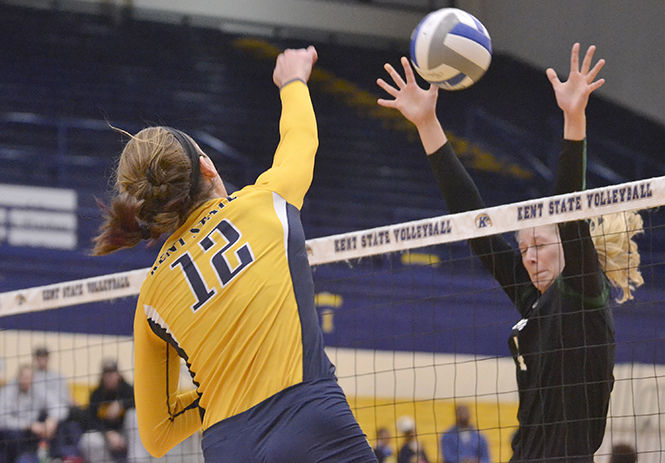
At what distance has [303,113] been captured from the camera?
2705 mm

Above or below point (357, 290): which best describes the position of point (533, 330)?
below

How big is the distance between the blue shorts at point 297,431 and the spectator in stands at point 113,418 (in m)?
4.99

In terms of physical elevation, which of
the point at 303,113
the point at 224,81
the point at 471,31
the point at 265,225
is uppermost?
the point at 224,81

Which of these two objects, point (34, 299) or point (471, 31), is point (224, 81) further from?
point (471, 31)

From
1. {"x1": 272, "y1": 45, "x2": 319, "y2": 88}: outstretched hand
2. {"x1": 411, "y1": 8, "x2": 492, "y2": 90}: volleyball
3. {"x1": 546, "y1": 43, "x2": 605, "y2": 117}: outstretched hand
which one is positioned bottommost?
{"x1": 272, "y1": 45, "x2": 319, "y2": 88}: outstretched hand

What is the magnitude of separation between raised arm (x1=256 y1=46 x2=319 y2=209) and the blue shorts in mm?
524

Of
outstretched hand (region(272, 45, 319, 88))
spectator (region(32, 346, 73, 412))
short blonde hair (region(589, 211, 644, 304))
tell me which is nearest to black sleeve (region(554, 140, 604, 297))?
short blonde hair (region(589, 211, 644, 304))

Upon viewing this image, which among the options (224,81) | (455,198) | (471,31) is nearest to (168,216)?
(455,198)

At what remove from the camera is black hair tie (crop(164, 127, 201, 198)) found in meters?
2.54

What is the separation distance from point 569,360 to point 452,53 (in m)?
1.43

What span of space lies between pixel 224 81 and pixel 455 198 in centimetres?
1204

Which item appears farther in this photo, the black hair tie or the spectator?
the spectator

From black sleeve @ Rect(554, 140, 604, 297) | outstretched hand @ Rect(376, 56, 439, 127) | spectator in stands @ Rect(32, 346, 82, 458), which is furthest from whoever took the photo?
spectator in stands @ Rect(32, 346, 82, 458)

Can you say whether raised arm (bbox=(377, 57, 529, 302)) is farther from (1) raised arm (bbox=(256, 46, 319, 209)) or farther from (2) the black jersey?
(1) raised arm (bbox=(256, 46, 319, 209))
